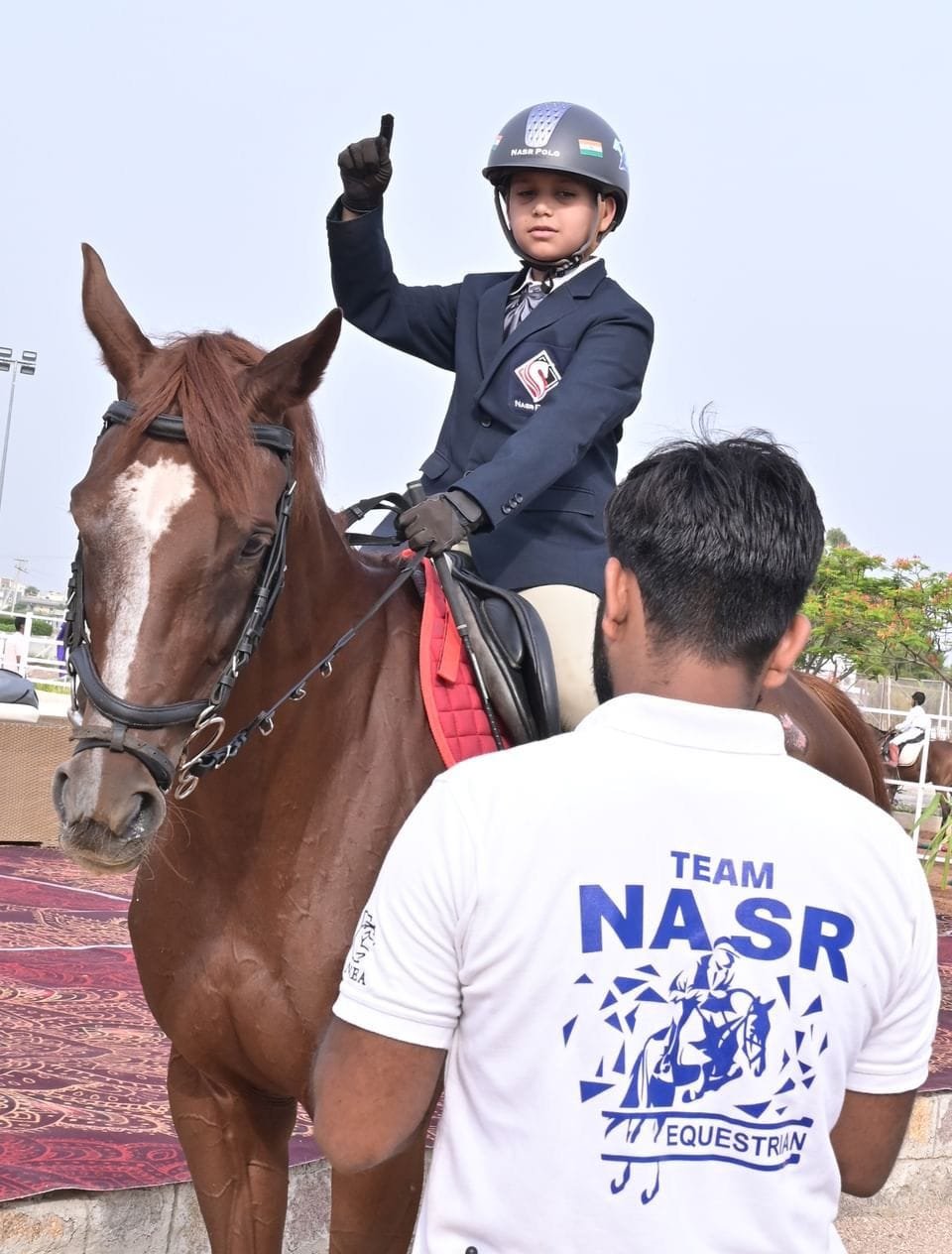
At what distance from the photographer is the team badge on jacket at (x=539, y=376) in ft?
11.7

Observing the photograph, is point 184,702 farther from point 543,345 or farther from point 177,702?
point 543,345

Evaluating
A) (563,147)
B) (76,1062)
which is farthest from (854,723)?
(76,1062)

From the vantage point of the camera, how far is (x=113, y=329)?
9.17ft

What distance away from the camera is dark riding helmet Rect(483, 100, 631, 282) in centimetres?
360

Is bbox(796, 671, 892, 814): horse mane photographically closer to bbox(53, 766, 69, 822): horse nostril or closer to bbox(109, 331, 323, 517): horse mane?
bbox(109, 331, 323, 517): horse mane

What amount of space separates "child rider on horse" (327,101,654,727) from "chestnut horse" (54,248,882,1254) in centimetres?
43

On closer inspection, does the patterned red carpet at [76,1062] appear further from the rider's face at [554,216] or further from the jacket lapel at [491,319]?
the rider's face at [554,216]

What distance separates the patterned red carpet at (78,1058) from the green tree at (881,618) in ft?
74.8

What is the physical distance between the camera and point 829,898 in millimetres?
1326

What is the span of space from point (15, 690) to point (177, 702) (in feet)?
33.3

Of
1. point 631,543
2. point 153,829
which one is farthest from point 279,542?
point 631,543

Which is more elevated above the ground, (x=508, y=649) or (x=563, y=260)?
(x=563, y=260)

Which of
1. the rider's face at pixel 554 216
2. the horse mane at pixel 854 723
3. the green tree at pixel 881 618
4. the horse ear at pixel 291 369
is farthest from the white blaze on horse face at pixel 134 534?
the green tree at pixel 881 618

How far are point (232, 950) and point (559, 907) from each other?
5.57ft
